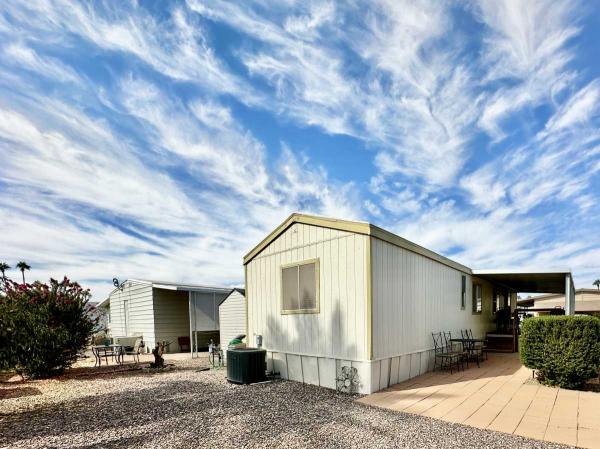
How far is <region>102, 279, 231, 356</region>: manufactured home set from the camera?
1417 centimetres

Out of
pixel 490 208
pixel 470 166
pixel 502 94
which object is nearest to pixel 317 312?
pixel 502 94

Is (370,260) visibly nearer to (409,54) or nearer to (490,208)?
(409,54)

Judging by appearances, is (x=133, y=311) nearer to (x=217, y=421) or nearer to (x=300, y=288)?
(x=300, y=288)

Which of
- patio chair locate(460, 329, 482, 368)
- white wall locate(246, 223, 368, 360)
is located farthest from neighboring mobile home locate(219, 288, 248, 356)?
patio chair locate(460, 329, 482, 368)

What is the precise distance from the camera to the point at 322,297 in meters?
6.88

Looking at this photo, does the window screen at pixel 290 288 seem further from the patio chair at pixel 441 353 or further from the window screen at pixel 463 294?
the window screen at pixel 463 294

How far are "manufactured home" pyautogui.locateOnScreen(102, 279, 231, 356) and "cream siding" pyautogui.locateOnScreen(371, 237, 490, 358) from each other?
9.11 m

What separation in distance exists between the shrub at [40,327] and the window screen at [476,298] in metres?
11.9

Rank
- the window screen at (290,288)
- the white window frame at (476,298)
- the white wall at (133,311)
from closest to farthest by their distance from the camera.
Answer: the window screen at (290,288) → the white window frame at (476,298) → the white wall at (133,311)

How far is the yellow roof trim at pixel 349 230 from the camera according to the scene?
6323 mm

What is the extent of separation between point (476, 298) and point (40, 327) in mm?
12952

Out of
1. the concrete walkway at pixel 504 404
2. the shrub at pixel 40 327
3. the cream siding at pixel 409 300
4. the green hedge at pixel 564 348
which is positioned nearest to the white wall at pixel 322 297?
the cream siding at pixel 409 300

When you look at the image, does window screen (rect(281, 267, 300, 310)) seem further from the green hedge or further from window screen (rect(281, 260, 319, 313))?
the green hedge

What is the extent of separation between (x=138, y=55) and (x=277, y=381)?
23.5ft
